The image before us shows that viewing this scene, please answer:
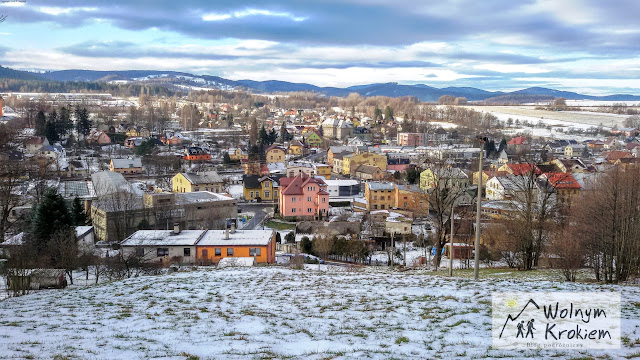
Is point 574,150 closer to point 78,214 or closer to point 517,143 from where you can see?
point 517,143

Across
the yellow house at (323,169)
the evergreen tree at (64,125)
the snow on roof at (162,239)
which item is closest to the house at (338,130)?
the yellow house at (323,169)

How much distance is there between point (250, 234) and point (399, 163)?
122 feet

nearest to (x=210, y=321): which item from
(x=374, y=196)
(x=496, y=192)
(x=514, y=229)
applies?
(x=514, y=229)

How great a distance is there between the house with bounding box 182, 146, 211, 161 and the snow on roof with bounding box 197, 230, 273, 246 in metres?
38.5

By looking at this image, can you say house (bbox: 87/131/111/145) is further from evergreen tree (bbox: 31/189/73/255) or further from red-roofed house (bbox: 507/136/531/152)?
red-roofed house (bbox: 507/136/531/152)

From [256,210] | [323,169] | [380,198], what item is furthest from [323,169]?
[256,210]

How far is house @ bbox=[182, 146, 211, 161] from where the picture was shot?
58.7m

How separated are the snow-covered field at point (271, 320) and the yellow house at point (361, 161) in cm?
4182

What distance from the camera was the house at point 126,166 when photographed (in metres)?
49.8

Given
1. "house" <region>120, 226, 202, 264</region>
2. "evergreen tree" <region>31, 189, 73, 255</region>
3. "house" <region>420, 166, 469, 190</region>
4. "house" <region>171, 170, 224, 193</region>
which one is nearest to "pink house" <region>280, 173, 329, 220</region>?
"house" <region>420, 166, 469, 190</region>

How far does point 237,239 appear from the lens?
2067 cm

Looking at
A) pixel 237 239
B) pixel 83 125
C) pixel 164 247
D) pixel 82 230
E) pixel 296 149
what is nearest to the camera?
pixel 164 247

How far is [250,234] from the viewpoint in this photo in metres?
21.6

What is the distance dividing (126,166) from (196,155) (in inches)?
399
